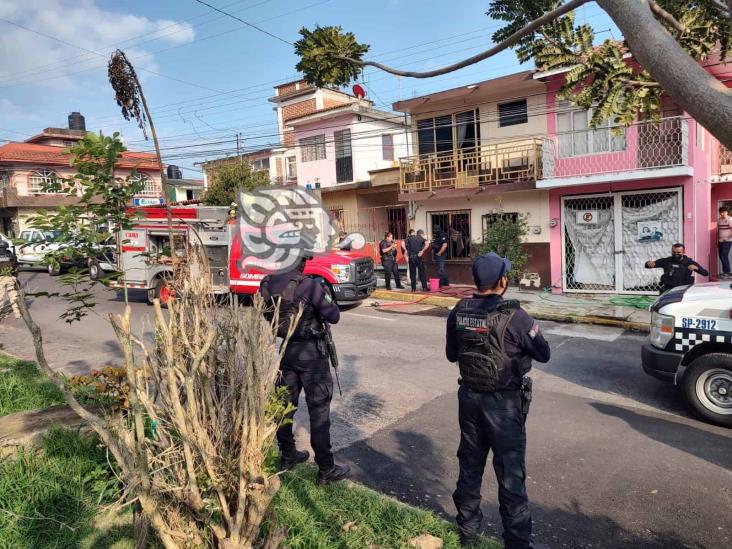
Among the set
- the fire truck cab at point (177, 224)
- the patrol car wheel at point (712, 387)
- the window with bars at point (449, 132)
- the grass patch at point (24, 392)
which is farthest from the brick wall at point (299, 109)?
the patrol car wheel at point (712, 387)

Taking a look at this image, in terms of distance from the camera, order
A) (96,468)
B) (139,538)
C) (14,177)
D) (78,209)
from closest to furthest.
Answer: (139,538), (78,209), (96,468), (14,177)

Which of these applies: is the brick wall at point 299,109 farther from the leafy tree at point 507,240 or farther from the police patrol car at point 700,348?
the police patrol car at point 700,348

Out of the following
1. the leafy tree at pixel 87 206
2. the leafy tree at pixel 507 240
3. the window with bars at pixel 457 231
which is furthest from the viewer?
the window with bars at pixel 457 231

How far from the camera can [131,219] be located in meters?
3.76

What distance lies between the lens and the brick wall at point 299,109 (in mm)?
26328

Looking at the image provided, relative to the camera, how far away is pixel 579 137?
13508 millimetres

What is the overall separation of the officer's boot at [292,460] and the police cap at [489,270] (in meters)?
1.97

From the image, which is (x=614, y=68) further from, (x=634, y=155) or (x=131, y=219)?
(x=634, y=155)

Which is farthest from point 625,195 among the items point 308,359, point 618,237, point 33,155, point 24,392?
point 33,155

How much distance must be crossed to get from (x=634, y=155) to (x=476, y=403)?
38.9 feet

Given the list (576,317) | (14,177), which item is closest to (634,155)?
(576,317)

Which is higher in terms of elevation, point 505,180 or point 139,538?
point 505,180

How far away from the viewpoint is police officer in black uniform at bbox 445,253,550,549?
114 inches

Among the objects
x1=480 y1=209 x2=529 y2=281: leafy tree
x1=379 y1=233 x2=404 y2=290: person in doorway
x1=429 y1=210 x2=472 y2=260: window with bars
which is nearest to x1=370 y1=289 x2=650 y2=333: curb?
x1=379 y1=233 x2=404 y2=290: person in doorway
